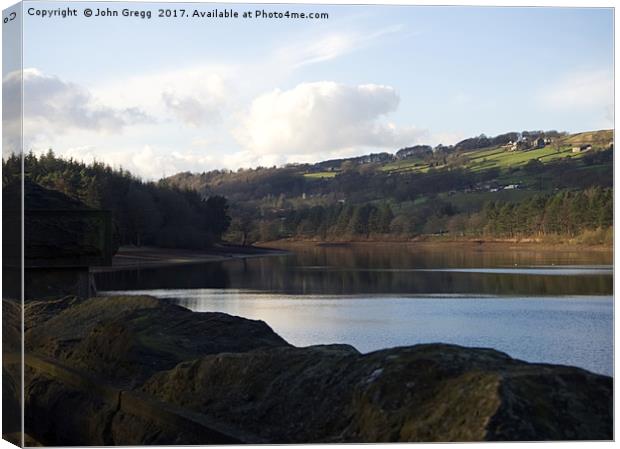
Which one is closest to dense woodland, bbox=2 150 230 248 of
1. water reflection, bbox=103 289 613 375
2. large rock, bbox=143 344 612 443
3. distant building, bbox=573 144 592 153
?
water reflection, bbox=103 289 613 375

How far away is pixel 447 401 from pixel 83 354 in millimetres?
3907

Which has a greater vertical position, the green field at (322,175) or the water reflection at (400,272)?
the green field at (322,175)

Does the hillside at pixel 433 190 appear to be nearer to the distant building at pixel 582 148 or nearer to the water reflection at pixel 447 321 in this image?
the distant building at pixel 582 148

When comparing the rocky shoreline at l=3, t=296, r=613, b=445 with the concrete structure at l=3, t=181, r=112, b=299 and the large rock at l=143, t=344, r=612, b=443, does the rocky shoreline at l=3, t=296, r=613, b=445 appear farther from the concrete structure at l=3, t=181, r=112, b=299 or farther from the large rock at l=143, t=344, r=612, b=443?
the concrete structure at l=3, t=181, r=112, b=299

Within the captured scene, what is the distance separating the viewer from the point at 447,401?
7035mm

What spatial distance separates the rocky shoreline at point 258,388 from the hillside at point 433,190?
1.27m

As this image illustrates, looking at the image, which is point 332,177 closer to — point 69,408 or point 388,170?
point 388,170

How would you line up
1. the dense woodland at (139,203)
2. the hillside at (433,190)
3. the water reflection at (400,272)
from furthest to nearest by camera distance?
the water reflection at (400,272) < the dense woodland at (139,203) < the hillside at (433,190)

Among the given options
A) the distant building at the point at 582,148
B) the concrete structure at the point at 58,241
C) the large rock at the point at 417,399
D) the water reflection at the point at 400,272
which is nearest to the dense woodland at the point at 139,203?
the concrete structure at the point at 58,241

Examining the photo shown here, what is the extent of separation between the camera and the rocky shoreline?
704 centimetres

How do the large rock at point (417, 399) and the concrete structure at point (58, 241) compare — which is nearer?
the large rock at point (417, 399)

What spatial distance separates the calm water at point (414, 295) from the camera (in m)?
8.91

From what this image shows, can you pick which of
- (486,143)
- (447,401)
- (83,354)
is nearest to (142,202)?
(83,354)

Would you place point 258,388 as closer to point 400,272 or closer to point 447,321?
point 447,321
